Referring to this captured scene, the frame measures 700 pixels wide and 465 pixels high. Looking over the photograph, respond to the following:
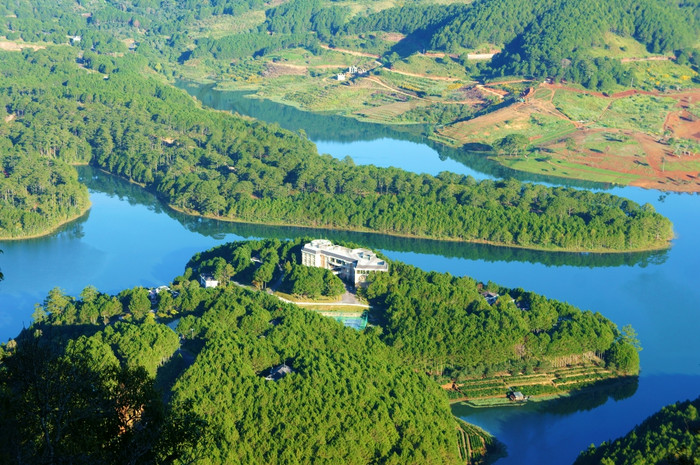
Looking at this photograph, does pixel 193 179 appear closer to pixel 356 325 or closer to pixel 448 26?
pixel 356 325

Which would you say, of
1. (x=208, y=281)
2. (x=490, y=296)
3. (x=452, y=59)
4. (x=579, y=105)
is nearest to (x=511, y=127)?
(x=579, y=105)

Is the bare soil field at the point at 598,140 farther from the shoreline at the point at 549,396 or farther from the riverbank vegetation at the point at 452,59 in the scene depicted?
the shoreline at the point at 549,396

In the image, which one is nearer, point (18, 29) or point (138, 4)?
point (18, 29)

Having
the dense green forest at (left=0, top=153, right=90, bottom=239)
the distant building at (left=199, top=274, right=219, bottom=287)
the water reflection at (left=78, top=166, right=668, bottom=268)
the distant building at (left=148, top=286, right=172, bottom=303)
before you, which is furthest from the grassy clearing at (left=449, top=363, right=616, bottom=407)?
the dense green forest at (left=0, top=153, right=90, bottom=239)

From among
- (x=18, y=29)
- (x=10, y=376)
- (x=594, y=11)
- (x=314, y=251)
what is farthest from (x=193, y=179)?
(x=18, y=29)

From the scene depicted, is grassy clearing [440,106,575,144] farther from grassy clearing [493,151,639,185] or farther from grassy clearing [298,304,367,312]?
grassy clearing [298,304,367,312]
